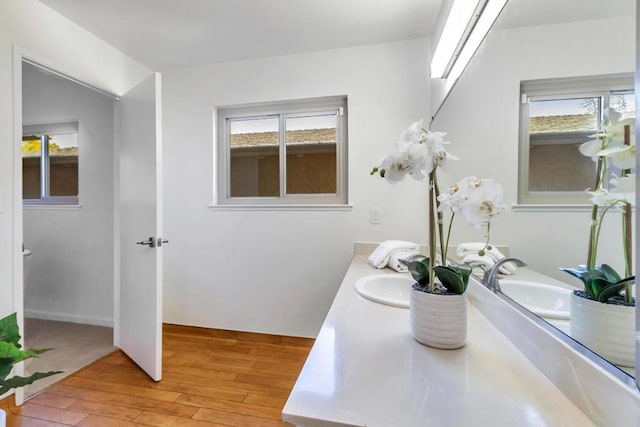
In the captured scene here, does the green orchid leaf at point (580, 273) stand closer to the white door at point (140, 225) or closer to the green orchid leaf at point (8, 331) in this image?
the green orchid leaf at point (8, 331)

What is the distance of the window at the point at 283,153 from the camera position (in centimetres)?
221

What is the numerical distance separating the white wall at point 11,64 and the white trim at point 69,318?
1.16 meters

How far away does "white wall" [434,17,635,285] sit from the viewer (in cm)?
54

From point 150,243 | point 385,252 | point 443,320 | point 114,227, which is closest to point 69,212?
point 114,227

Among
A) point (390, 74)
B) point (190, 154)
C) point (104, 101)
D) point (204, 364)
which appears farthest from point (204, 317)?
point (390, 74)

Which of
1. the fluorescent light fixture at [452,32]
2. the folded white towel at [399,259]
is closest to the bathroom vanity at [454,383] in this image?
the folded white towel at [399,259]

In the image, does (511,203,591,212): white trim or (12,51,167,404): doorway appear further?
(12,51,167,404): doorway

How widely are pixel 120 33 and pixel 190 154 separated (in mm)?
891

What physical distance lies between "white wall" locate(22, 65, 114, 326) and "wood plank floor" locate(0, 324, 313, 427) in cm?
81

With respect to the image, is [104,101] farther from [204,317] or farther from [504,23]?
[504,23]

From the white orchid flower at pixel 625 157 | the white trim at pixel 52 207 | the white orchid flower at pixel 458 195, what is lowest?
the white trim at pixel 52 207

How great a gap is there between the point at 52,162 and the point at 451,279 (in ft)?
11.8

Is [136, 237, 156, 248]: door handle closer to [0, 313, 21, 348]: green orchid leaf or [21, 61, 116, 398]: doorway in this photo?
[21, 61, 116, 398]: doorway

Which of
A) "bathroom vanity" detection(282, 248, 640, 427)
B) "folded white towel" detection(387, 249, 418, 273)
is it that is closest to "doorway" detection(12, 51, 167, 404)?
"folded white towel" detection(387, 249, 418, 273)
